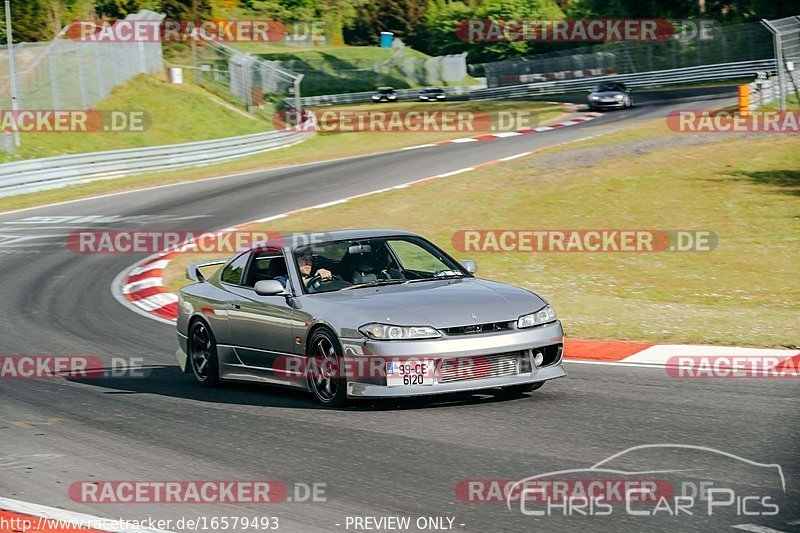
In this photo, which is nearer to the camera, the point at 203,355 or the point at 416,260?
the point at 203,355

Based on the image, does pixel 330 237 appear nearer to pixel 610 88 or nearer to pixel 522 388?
pixel 522 388

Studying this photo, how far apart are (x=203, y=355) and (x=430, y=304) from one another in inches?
110

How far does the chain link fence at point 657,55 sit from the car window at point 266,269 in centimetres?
5827

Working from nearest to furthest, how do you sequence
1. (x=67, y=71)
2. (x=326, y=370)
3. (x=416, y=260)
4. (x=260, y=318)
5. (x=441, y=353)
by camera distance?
(x=441, y=353)
(x=326, y=370)
(x=260, y=318)
(x=416, y=260)
(x=67, y=71)

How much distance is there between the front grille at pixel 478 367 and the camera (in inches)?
→ 325

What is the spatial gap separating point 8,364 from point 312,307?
4.16m

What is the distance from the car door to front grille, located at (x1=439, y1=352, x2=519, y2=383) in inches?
59.6

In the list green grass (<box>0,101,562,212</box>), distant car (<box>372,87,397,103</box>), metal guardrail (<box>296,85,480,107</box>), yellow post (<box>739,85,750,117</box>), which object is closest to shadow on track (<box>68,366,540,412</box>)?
green grass (<box>0,101,562,212</box>)

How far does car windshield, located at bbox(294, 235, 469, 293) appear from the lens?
9391 millimetres

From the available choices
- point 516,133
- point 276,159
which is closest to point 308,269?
point 276,159

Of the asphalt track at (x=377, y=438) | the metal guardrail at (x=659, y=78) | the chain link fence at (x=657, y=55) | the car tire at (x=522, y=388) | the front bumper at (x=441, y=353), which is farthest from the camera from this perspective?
the chain link fence at (x=657, y=55)

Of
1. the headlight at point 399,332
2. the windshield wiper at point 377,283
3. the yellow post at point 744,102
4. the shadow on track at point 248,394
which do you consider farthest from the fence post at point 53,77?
the headlight at point 399,332

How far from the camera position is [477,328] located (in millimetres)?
8391

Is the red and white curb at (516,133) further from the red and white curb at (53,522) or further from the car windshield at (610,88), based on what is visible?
the red and white curb at (53,522)
